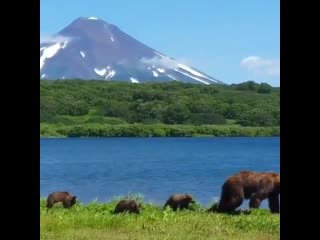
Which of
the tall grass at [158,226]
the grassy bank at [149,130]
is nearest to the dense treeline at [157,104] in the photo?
the grassy bank at [149,130]

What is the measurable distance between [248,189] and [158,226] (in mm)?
2377

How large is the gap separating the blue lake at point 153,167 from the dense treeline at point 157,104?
7.08m

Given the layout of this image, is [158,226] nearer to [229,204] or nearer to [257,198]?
[229,204]

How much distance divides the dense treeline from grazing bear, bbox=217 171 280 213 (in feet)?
73.9

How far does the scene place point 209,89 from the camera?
41.6m

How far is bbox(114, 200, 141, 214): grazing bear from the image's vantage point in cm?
643

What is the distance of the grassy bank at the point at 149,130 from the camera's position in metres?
31.5

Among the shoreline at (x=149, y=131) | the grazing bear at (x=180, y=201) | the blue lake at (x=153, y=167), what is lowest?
the blue lake at (x=153, y=167)

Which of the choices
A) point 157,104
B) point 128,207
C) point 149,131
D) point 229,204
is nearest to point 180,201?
point 229,204

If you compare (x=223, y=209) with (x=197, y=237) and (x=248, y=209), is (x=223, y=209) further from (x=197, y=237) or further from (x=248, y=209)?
(x=197, y=237)

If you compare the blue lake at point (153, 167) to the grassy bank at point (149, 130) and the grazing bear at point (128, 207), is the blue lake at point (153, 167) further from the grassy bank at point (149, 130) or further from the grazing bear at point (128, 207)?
the grassy bank at point (149, 130)

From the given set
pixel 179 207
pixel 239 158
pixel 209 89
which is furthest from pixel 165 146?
pixel 179 207
